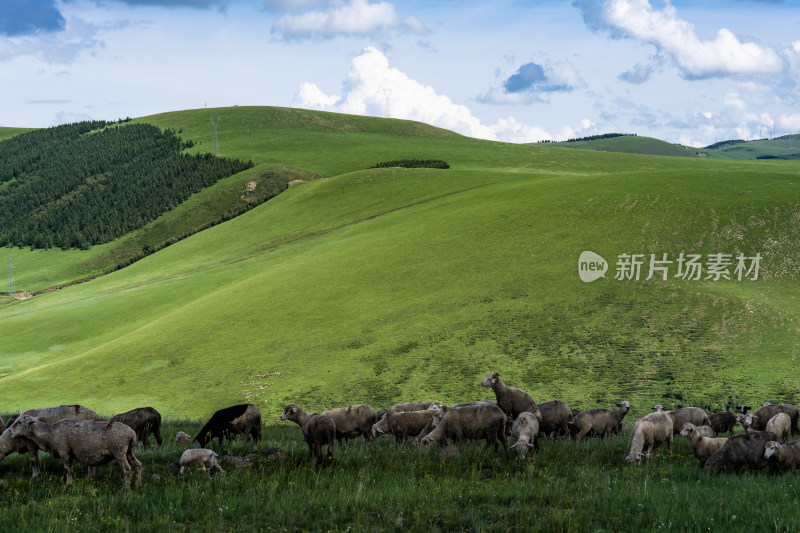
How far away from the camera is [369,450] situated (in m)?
16.5

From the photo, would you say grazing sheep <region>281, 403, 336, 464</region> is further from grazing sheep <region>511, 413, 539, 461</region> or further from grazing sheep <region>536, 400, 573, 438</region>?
grazing sheep <region>536, 400, 573, 438</region>

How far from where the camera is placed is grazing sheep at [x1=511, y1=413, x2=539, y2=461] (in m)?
15.4

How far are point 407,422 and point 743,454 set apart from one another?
29.8ft

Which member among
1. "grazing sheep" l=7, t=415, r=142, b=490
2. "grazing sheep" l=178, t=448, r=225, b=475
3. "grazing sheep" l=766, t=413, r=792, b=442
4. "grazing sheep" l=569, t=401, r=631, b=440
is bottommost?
"grazing sheep" l=569, t=401, r=631, b=440

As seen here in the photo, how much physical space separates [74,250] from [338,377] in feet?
367

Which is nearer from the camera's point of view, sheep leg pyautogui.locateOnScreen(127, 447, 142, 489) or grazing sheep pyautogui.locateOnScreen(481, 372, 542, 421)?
sheep leg pyautogui.locateOnScreen(127, 447, 142, 489)

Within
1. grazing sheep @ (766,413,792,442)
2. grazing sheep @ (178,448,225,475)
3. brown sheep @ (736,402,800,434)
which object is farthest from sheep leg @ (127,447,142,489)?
brown sheep @ (736,402,800,434)

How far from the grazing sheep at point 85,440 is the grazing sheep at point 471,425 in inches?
291

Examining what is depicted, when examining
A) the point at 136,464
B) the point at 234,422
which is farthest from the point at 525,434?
the point at 136,464

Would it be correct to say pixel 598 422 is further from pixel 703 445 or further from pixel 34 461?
pixel 34 461

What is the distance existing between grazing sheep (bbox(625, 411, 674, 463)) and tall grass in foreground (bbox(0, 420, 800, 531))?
503 mm

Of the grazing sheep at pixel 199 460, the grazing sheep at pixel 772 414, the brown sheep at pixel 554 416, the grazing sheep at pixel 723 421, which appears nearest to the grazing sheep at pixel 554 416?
the brown sheep at pixel 554 416

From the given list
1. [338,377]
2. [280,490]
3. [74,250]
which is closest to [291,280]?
[338,377]

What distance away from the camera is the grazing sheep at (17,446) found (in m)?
13.3
